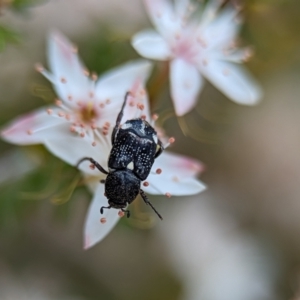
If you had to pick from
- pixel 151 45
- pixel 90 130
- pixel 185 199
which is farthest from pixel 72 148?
pixel 185 199

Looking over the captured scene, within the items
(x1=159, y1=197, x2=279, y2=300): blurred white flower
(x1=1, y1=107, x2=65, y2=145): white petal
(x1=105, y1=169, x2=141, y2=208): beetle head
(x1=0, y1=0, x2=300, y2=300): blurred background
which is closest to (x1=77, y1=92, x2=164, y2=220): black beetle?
(x1=105, y1=169, x2=141, y2=208): beetle head

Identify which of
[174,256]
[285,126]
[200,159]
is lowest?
[174,256]

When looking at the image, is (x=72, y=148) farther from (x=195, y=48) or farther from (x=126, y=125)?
(x=195, y=48)

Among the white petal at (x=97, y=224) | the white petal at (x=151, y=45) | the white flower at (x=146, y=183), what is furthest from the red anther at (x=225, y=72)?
the white petal at (x=97, y=224)

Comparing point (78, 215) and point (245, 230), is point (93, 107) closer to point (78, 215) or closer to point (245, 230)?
point (78, 215)

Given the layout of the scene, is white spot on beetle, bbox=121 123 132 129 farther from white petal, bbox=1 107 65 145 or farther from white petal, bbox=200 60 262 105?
white petal, bbox=200 60 262 105

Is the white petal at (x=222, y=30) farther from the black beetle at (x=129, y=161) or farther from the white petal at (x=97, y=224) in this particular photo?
the white petal at (x=97, y=224)

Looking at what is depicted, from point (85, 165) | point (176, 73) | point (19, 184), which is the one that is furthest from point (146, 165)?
point (19, 184)
